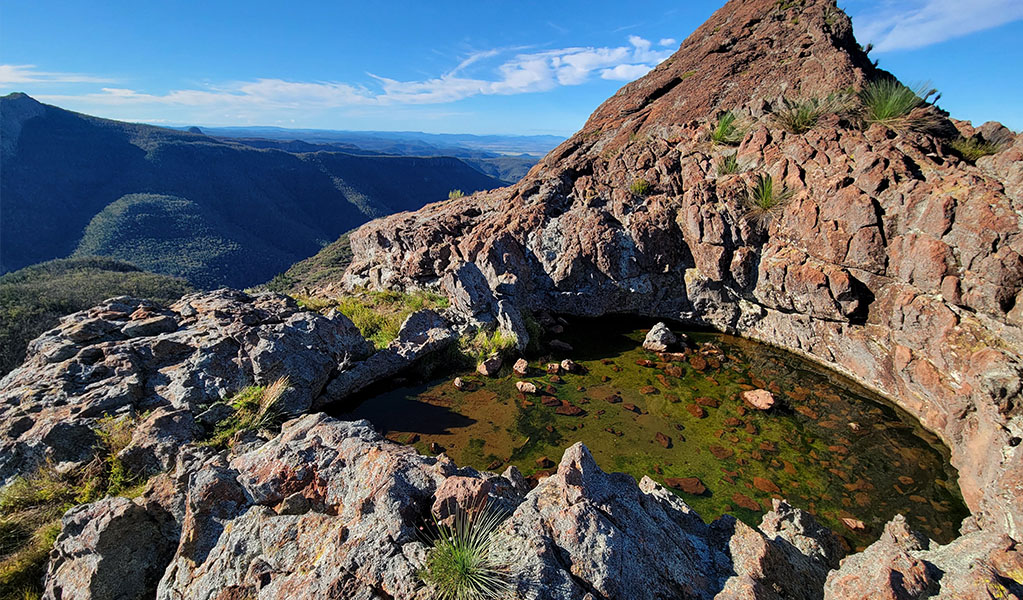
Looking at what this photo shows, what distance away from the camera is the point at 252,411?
750 centimetres

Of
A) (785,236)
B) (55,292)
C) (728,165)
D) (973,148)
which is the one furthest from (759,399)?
Result: (55,292)

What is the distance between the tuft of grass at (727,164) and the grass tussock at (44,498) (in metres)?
14.7

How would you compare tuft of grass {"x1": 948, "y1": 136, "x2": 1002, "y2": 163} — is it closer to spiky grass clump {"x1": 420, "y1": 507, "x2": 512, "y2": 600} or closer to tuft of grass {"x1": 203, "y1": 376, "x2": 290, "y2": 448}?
spiky grass clump {"x1": 420, "y1": 507, "x2": 512, "y2": 600}

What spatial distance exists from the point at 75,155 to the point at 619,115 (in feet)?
443

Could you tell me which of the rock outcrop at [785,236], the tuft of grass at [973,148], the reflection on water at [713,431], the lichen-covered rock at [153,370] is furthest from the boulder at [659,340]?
the tuft of grass at [973,148]

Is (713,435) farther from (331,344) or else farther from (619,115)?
(619,115)

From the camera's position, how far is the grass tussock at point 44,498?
181 inches

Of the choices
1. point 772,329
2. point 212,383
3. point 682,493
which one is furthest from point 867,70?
point 212,383

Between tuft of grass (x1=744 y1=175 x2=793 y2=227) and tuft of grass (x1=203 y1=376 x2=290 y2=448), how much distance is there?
479 inches

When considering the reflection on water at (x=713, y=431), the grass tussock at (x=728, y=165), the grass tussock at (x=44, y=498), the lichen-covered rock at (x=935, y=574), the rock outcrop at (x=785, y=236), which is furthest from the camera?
the grass tussock at (x=728, y=165)

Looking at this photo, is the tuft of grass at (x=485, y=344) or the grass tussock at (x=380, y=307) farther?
the grass tussock at (x=380, y=307)

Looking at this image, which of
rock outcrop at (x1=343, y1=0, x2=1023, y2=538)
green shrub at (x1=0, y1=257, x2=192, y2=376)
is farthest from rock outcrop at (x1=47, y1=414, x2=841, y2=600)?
green shrub at (x1=0, y1=257, x2=192, y2=376)

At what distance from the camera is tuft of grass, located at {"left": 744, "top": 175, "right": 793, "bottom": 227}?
1116 centimetres

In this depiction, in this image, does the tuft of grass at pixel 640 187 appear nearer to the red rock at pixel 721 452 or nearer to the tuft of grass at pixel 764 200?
the tuft of grass at pixel 764 200
